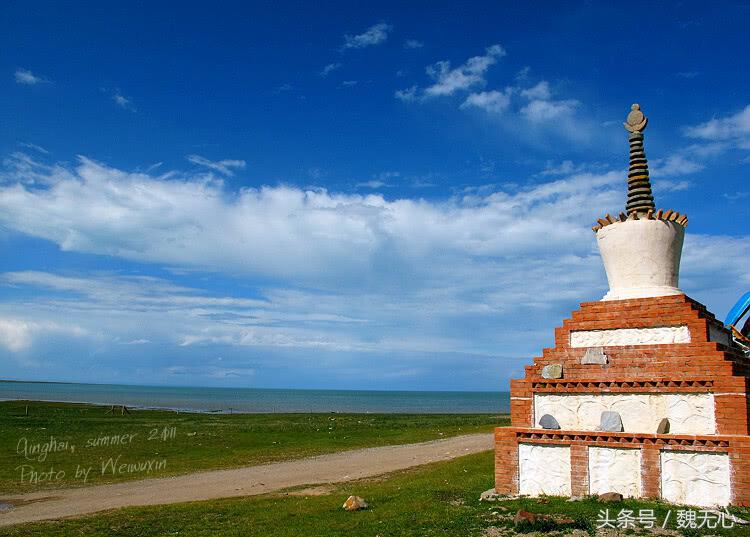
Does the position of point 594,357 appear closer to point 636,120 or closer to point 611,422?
point 611,422

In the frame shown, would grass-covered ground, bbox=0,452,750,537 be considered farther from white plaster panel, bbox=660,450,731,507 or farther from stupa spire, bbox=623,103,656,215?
stupa spire, bbox=623,103,656,215

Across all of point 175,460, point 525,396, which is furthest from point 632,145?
point 175,460

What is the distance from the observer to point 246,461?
3159 centimetres

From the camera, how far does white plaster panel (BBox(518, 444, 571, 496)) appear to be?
48.4 ft

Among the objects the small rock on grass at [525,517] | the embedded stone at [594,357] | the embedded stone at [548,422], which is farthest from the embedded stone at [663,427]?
the small rock on grass at [525,517]

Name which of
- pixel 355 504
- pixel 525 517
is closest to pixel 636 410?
pixel 525 517

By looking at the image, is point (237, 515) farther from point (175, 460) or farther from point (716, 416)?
point (175, 460)

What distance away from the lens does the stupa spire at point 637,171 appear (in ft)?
53.0

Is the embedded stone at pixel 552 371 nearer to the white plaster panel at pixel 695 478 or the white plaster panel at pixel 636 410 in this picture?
the white plaster panel at pixel 636 410

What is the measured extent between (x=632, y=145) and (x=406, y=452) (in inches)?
920

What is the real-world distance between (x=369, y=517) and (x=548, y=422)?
196 inches

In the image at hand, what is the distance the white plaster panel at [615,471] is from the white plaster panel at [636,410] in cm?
63

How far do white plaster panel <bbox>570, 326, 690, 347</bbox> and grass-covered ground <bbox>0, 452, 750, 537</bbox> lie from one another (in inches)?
149

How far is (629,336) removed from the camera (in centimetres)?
1516
